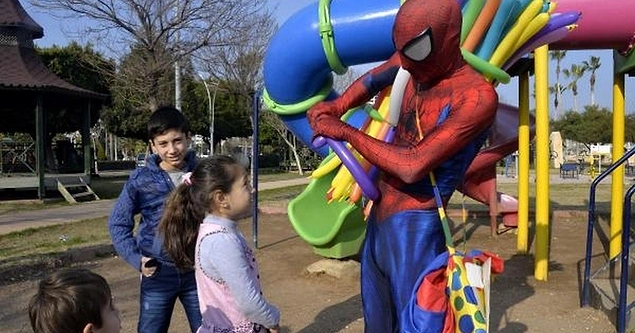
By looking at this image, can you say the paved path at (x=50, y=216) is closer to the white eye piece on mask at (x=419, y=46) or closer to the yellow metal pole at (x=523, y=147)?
the yellow metal pole at (x=523, y=147)

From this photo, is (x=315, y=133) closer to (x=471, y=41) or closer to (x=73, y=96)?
(x=471, y=41)

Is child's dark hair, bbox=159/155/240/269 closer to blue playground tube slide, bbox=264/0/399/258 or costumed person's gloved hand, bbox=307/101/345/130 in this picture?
costumed person's gloved hand, bbox=307/101/345/130

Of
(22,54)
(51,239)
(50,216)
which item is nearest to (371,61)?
(51,239)

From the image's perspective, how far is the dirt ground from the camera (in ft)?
15.5

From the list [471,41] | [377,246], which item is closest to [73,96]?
[471,41]

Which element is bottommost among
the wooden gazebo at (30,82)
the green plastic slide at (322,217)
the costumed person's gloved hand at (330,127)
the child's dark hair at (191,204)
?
the green plastic slide at (322,217)

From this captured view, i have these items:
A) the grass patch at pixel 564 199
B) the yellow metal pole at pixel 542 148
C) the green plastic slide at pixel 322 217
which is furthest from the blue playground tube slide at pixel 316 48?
the grass patch at pixel 564 199

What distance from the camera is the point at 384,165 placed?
2.16 meters

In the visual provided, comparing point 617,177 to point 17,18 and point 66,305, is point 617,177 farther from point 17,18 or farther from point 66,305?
point 17,18

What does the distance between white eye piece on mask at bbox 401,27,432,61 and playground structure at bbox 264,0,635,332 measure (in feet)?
4.47

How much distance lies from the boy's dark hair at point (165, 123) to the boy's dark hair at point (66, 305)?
1328 millimetres

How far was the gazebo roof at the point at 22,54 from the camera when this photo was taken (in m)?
15.1

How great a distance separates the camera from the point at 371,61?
16.1 feet

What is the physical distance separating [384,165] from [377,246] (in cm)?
40
